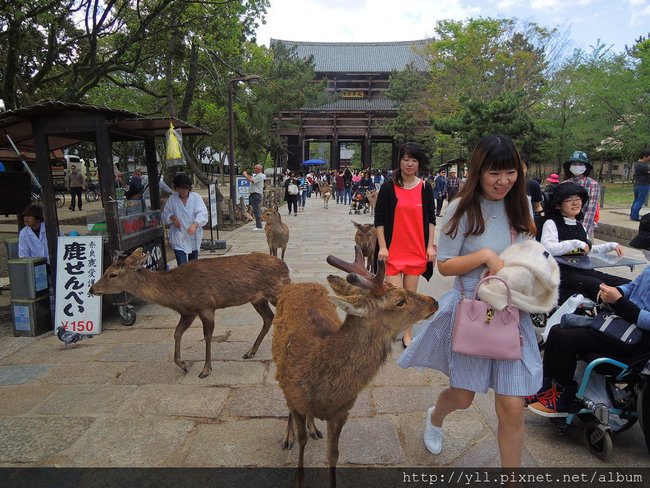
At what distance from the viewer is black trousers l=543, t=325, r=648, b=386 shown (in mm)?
2709

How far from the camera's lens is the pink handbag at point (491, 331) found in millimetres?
2100

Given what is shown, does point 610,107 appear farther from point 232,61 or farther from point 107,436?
point 107,436

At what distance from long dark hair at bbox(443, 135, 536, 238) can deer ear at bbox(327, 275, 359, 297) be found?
623mm

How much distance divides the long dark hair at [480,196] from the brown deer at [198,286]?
102 inches

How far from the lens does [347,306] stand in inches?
87.7

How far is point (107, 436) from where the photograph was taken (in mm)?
3082

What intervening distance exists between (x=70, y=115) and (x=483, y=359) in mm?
5215

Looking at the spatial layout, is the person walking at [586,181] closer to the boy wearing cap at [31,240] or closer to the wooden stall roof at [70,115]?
the wooden stall roof at [70,115]

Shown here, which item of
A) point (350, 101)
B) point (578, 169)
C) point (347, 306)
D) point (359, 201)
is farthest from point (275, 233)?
point (350, 101)

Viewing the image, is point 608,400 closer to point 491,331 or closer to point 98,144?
point 491,331

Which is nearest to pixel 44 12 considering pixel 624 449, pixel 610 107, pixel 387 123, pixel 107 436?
A: pixel 107 436

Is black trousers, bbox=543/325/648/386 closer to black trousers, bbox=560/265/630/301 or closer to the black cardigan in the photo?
black trousers, bbox=560/265/630/301

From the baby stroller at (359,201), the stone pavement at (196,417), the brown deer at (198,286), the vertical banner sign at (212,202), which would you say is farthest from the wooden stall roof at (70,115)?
the baby stroller at (359,201)
